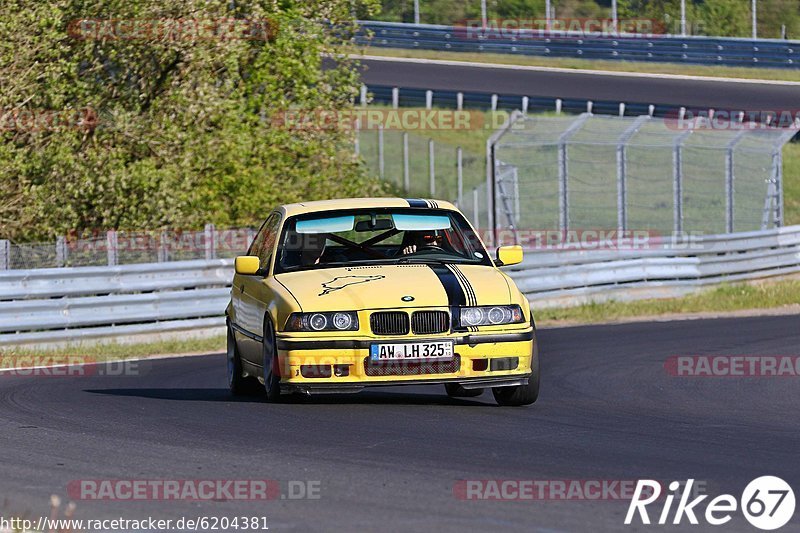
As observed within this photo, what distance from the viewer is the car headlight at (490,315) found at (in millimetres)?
9688

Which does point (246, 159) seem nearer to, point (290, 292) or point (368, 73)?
point (290, 292)

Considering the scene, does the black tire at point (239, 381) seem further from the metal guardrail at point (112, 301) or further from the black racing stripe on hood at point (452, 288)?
the metal guardrail at point (112, 301)

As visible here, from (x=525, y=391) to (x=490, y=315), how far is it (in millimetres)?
712

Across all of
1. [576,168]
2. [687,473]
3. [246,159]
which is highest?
[687,473]

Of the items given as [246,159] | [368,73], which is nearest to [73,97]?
[246,159]

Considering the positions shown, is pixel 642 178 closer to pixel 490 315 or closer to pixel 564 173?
pixel 564 173

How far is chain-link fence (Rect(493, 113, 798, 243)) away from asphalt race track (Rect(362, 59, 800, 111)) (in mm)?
1581

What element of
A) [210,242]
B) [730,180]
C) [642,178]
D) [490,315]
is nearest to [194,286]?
[210,242]

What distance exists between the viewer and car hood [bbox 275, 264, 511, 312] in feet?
31.7

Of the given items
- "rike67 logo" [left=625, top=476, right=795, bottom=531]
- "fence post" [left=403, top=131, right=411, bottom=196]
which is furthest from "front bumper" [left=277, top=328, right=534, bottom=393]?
"fence post" [left=403, top=131, right=411, bottom=196]

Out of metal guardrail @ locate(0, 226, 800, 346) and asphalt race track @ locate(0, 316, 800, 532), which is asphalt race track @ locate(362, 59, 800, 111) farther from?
asphalt race track @ locate(0, 316, 800, 532)

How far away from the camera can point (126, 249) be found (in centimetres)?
1973

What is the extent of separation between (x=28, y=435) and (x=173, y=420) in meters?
1.01

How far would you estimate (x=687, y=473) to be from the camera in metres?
7.04
